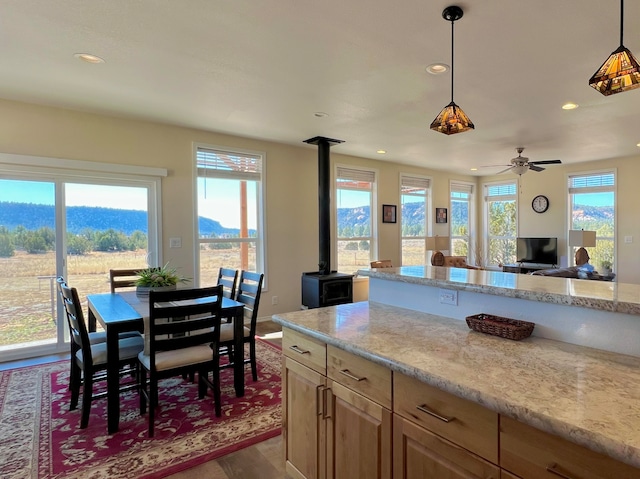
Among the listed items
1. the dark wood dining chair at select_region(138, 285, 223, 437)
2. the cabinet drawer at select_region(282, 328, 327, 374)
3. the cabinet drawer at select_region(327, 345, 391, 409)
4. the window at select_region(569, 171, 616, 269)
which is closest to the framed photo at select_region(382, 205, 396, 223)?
the window at select_region(569, 171, 616, 269)

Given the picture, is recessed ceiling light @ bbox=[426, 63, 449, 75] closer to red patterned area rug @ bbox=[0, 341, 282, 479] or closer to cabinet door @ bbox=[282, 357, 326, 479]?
cabinet door @ bbox=[282, 357, 326, 479]

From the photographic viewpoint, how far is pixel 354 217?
688 cm

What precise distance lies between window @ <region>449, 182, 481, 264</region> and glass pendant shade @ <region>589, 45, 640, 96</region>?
6999 millimetres

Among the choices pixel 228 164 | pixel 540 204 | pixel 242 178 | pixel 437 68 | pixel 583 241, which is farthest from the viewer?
pixel 540 204

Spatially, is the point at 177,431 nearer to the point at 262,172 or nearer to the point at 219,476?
the point at 219,476

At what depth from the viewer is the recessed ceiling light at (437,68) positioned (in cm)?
298

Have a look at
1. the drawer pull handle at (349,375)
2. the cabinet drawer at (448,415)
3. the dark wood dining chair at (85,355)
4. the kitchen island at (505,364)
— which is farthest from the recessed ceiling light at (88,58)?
the cabinet drawer at (448,415)

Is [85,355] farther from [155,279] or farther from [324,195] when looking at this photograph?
[324,195]

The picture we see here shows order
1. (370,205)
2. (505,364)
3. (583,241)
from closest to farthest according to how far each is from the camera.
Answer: (505,364) → (583,241) → (370,205)

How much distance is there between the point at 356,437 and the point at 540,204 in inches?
309

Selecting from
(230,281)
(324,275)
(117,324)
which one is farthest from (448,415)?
(324,275)

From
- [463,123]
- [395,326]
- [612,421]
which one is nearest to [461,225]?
[463,123]

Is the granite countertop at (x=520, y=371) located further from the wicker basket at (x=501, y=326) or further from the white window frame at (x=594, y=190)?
the white window frame at (x=594, y=190)

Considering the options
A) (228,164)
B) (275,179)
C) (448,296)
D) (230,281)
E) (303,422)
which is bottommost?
(303,422)
